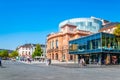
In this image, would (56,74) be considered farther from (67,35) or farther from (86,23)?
(86,23)

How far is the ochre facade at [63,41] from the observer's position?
4218 inches

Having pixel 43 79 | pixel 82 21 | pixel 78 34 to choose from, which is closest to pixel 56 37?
pixel 78 34

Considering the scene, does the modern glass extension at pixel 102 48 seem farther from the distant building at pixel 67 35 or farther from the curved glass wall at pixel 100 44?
the distant building at pixel 67 35

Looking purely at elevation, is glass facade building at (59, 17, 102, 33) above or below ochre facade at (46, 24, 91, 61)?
above

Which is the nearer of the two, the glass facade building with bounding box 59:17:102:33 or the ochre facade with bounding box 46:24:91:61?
the ochre facade with bounding box 46:24:91:61

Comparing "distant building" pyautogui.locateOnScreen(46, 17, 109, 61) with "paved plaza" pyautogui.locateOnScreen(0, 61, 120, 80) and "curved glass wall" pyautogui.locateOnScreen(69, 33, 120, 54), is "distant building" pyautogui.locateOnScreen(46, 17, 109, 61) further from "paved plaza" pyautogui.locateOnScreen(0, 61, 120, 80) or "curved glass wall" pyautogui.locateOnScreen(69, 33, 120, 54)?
"paved plaza" pyautogui.locateOnScreen(0, 61, 120, 80)

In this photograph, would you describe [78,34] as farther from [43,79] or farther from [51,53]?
[43,79]

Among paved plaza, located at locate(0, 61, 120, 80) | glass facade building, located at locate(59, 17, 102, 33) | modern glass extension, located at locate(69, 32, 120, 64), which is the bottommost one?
paved plaza, located at locate(0, 61, 120, 80)

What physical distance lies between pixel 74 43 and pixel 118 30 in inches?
704

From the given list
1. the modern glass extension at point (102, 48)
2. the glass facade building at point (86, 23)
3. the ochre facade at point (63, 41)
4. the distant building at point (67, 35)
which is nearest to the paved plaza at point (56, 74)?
the modern glass extension at point (102, 48)

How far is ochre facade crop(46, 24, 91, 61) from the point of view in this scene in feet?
351

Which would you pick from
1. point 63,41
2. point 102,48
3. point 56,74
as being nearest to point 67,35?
point 63,41

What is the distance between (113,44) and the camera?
63.1 m

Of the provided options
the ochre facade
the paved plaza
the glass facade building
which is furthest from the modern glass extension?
the glass facade building
